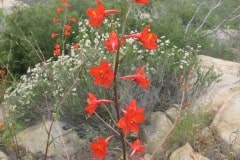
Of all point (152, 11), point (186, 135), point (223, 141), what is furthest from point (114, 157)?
point (152, 11)

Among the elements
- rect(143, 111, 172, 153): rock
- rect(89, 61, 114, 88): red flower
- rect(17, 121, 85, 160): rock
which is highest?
rect(89, 61, 114, 88): red flower

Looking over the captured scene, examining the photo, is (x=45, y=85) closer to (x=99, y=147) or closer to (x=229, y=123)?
(x=229, y=123)

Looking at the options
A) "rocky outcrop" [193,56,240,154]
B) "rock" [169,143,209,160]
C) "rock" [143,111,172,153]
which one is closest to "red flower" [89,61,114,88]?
"rock" [169,143,209,160]

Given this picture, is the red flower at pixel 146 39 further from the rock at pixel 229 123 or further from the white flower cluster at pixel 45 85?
the white flower cluster at pixel 45 85

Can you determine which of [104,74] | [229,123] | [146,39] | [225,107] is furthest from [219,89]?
[104,74]

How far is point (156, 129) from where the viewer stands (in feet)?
15.9

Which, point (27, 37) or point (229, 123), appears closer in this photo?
point (229, 123)

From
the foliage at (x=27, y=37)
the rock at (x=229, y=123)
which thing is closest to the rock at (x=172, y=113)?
the rock at (x=229, y=123)

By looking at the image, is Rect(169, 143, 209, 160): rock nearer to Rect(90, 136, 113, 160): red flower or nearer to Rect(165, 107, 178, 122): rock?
Rect(165, 107, 178, 122): rock

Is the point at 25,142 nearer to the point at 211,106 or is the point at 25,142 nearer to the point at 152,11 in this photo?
the point at 211,106

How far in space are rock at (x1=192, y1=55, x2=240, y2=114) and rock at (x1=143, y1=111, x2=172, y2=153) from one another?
37cm

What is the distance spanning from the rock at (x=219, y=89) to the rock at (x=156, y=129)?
37 centimetres

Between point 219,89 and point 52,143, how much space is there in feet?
6.39

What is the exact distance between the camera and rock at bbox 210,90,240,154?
4.29 m
